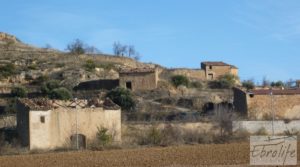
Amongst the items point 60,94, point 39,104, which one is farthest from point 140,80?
point 39,104

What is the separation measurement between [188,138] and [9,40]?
4876 cm

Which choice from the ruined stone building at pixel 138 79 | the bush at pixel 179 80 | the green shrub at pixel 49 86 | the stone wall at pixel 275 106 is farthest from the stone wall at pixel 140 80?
the stone wall at pixel 275 106

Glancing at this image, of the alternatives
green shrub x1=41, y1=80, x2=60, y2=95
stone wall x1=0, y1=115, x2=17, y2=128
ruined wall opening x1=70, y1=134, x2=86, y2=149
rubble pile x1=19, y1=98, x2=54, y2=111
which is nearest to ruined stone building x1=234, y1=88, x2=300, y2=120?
ruined wall opening x1=70, y1=134, x2=86, y2=149

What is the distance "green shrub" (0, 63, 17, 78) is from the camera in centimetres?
6725

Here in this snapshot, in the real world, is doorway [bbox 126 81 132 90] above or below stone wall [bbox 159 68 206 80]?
below

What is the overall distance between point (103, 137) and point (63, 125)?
9.81ft

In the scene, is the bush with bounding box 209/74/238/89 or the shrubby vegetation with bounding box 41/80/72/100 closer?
the shrubby vegetation with bounding box 41/80/72/100

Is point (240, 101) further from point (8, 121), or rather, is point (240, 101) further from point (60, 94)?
point (8, 121)

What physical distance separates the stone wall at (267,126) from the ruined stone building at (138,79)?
15259 millimetres

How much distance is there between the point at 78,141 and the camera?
146ft

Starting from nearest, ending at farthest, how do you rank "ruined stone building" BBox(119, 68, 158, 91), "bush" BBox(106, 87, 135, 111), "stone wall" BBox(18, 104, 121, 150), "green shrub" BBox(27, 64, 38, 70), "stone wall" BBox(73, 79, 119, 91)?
"stone wall" BBox(18, 104, 121, 150) < "bush" BBox(106, 87, 135, 111) < "ruined stone building" BBox(119, 68, 158, 91) < "stone wall" BBox(73, 79, 119, 91) < "green shrub" BBox(27, 64, 38, 70)

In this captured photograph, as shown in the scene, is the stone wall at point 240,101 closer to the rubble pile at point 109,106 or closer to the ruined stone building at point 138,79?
the ruined stone building at point 138,79

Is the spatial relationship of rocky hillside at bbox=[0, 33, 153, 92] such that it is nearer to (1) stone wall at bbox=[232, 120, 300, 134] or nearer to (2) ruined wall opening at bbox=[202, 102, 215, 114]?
(2) ruined wall opening at bbox=[202, 102, 215, 114]

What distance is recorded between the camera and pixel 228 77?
72562 mm
